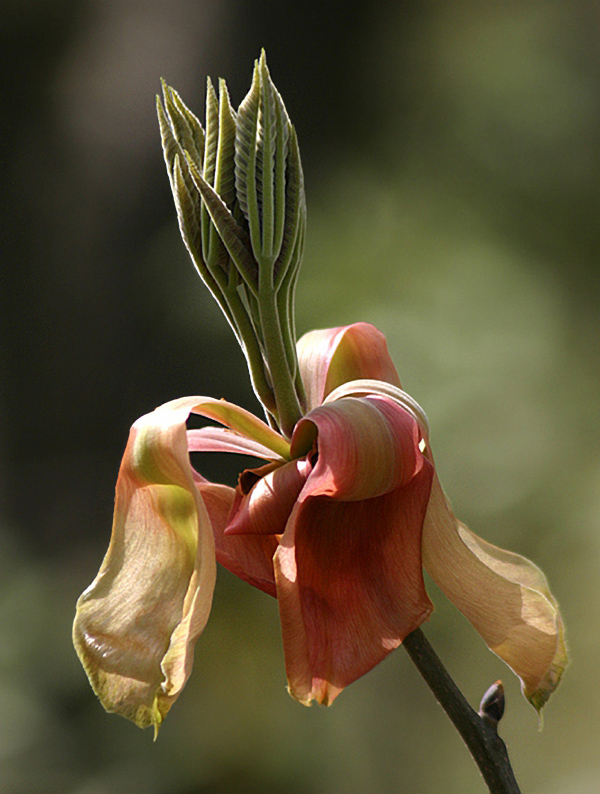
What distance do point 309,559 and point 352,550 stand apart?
1 cm

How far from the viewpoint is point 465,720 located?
26cm

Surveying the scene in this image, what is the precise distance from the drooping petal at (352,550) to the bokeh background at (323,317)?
1410mm

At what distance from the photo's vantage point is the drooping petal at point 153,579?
9.8 inches

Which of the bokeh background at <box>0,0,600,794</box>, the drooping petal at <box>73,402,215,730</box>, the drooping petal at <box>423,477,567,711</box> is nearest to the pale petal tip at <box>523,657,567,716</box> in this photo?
the drooping petal at <box>423,477,567,711</box>

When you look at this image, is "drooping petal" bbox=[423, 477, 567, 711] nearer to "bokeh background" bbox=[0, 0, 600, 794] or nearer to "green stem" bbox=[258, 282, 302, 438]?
"green stem" bbox=[258, 282, 302, 438]

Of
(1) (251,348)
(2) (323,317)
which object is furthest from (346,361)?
(2) (323,317)

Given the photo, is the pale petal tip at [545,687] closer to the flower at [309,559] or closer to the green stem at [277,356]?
the flower at [309,559]

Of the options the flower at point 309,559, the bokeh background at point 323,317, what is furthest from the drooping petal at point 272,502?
the bokeh background at point 323,317

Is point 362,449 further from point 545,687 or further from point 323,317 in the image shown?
point 323,317

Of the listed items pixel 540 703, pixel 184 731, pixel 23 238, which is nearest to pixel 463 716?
pixel 540 703

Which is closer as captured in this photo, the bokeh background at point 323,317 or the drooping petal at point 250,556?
the drooping petal at point 250,556

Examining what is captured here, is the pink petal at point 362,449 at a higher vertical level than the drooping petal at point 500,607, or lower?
higher

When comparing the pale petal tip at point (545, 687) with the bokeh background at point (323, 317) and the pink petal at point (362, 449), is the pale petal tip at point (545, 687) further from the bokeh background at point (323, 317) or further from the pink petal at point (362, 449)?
the bokeh background at point (323, 317)

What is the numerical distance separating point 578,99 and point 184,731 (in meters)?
1.64
